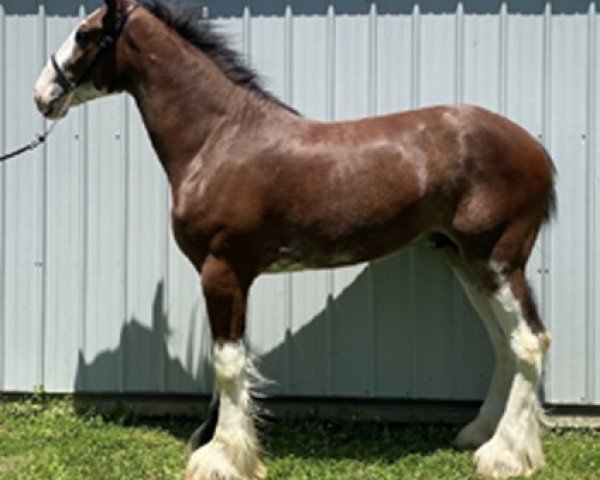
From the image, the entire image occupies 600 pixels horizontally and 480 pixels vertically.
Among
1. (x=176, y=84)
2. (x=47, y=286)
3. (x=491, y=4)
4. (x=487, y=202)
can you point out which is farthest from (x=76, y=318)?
(x=491, y=4)

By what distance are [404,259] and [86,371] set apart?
6.23ft

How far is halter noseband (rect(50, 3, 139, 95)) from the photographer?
154 inches

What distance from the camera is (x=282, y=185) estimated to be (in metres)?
3.83

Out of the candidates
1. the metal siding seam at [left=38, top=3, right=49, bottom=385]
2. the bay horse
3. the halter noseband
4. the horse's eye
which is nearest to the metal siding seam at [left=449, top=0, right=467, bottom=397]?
the bay horse

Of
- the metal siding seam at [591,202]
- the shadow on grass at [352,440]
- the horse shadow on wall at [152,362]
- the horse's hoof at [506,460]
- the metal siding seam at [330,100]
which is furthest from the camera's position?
the horse shadow on wall at [152,362]

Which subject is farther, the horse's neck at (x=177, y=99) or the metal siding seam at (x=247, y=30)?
the metal siding seam at (x=247, y=30)

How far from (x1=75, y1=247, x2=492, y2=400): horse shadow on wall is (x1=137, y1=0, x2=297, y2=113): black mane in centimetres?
118

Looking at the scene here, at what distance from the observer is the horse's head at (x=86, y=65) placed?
3904 mm

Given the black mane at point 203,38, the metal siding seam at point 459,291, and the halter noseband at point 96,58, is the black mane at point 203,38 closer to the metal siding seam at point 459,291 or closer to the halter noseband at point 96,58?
the halter noseband at point 96,58

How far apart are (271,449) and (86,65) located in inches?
81.9

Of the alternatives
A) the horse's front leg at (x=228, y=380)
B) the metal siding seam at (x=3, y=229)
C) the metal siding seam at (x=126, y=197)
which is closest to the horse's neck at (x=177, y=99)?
the horse's front leg at (x=228, y=380)

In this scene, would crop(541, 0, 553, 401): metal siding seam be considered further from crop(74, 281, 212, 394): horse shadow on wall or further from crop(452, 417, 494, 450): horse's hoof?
crop(74, 281, 212, 394): horse shadow on wall

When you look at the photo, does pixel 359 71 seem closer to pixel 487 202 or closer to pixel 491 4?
pixel 491 4

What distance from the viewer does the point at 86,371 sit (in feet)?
15.7
